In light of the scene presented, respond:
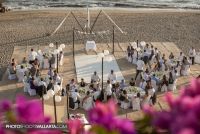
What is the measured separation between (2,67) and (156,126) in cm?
2021

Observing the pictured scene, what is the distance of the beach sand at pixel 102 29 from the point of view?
25188mm

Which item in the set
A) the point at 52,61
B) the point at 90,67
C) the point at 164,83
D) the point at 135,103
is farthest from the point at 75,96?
the point at 90,67

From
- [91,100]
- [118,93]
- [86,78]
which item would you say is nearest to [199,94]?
[91,100]

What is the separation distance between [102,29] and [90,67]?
323 inches

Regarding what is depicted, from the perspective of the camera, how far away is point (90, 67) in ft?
66.4

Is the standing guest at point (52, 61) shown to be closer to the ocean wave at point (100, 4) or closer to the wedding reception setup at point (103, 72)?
the wedding reception setup at point (103, 72)

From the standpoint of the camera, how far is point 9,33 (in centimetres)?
2741

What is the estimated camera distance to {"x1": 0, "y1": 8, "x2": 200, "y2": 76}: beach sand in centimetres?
2519

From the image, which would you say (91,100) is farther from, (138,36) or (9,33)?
(9,33)

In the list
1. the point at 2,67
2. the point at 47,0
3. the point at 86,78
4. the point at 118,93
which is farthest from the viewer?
the point at 47,0

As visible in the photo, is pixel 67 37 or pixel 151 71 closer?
pixel 151 71

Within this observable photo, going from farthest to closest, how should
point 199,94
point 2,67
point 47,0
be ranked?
point 47,0, point 2,67, point 199,94

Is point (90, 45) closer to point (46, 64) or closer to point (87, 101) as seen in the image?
point (46, 64)

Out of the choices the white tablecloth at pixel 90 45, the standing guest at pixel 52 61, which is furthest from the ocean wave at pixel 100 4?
the standing guest at pixel 52 61
